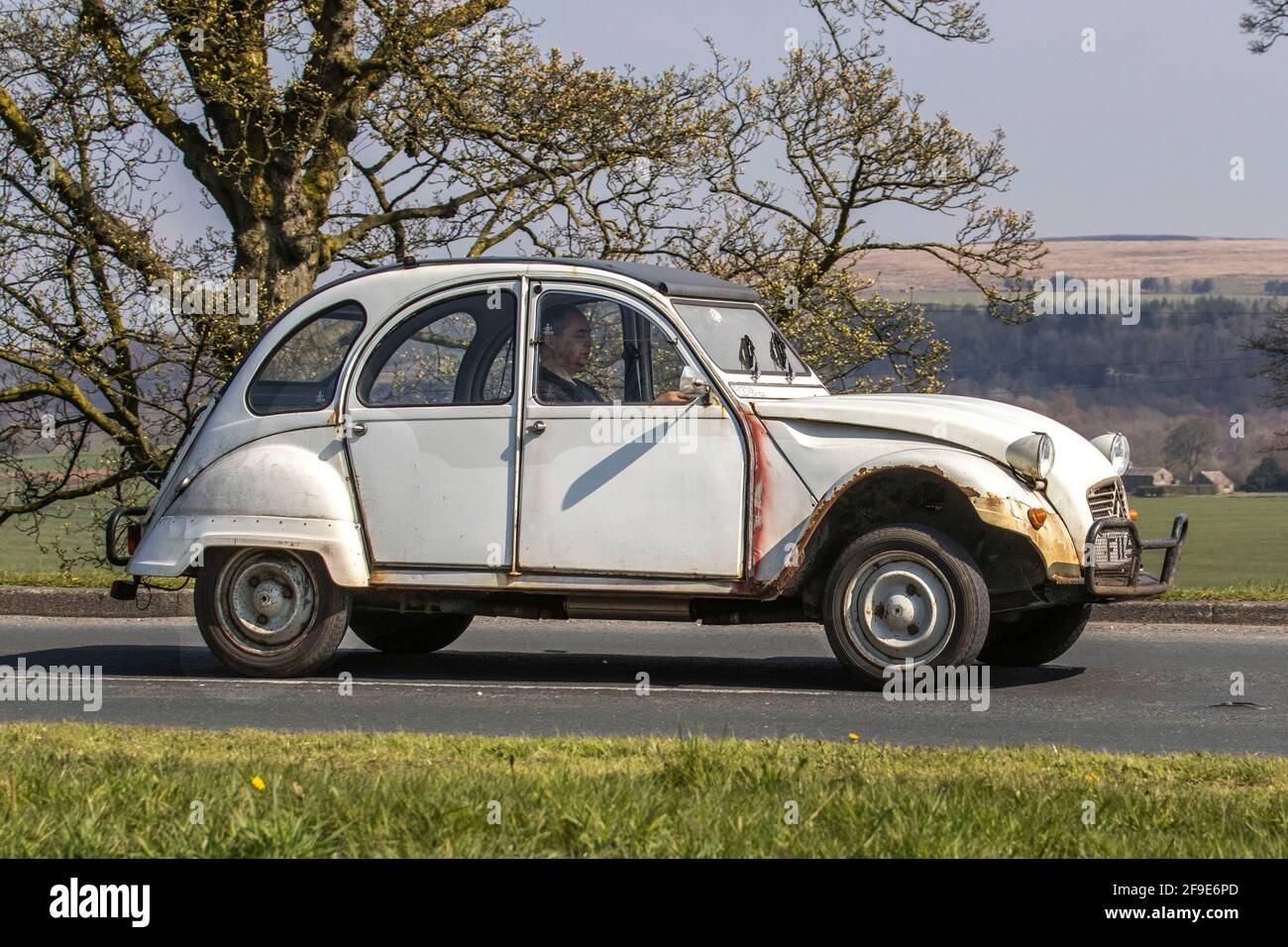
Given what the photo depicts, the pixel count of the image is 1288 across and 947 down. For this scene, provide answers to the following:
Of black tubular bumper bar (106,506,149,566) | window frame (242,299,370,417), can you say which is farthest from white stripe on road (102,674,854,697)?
window frame (242,299,370,417)

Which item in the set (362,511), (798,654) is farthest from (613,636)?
(362,511)

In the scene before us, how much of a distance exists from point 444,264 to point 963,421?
2928 millimetres

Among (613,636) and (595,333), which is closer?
(595,333)

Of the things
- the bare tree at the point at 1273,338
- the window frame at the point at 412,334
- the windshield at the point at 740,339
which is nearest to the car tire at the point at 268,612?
the window frame at the point at 412,334

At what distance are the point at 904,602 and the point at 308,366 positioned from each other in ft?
11.5

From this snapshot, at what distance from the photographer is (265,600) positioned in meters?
9.31

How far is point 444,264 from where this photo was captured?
940cm

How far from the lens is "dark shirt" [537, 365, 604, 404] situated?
29.3 ft

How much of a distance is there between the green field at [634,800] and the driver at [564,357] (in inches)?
107

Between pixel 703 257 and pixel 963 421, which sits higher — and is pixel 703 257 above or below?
above

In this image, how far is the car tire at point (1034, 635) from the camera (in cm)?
934

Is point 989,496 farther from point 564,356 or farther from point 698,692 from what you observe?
point 564,356

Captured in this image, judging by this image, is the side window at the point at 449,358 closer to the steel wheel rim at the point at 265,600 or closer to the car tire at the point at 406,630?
the steel wheel rim at the point at 265,600
